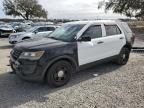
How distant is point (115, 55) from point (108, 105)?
3.01 metres

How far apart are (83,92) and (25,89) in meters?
1.61

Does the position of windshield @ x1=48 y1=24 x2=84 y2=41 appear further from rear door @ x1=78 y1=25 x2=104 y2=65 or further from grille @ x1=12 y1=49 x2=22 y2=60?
grille @ x1=12 y1=49 x2=22 y2=60

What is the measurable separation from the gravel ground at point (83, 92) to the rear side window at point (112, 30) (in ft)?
4.44

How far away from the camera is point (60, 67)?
525 cm

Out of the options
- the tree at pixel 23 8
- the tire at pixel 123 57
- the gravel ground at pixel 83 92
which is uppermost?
the tree at pixel 23 8

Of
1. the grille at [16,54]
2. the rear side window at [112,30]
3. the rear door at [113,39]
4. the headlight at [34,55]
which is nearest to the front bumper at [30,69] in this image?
the headlight at [34,55]

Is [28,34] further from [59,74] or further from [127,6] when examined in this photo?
[127,6]

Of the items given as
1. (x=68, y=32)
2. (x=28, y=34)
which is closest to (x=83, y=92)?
(x=68, y=32)

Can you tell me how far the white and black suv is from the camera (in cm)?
491

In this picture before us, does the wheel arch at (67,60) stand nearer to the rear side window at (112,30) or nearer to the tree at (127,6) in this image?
the rear side window at (112,30)

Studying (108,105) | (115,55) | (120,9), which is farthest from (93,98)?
(120,9)

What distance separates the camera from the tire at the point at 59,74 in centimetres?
510

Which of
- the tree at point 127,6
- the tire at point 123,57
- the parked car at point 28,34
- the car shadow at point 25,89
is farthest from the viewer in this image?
the tree at point 127,6

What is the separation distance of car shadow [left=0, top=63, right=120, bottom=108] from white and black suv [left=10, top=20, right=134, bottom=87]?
365 mm
